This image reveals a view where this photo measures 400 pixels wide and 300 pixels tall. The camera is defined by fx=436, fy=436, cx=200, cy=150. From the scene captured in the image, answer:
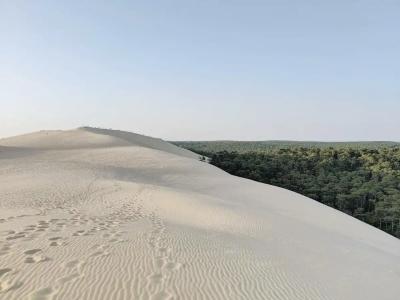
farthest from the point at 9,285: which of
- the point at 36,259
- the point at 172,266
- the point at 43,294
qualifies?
the point at 172,266

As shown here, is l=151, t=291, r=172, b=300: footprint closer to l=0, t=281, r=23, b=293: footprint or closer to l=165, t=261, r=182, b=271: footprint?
l=165, t=261, r=182, b=271: footprint

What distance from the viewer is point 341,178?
49469 mm

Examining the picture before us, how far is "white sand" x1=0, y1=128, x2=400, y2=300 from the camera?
632 centimetres

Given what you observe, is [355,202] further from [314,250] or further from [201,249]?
[201,249]

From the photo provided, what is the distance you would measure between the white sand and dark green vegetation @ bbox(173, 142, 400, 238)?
17.0 m

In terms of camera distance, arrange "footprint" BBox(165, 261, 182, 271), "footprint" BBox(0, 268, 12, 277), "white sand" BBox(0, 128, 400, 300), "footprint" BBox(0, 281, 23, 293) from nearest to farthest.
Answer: "footprint" BBox(0, 281, 23, 293) → "footprint" BBox(0, 268, 12, 277) → "white sand" BBox(0, 128, 400, 300) → "footprint" BBox(165, 261, 182, 271)

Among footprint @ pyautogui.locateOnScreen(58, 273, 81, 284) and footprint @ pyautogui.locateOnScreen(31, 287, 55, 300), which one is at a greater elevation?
footprint @ pyautogui.locateOnScreen(31, 287, 55, 300)

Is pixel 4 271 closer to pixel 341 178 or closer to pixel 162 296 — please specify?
pixel 162 296

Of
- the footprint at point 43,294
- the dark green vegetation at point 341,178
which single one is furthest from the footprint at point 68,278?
the dark green vegetation at point 341,178

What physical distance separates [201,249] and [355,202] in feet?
110

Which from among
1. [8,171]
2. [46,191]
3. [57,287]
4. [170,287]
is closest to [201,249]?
[170,287]

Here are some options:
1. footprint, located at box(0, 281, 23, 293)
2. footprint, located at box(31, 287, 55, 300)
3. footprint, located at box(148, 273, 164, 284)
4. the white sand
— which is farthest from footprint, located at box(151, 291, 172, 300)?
footprint, located at box(0, 281, 23, 293)

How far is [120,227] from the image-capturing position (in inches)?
421

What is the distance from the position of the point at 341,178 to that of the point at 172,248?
44.0m
